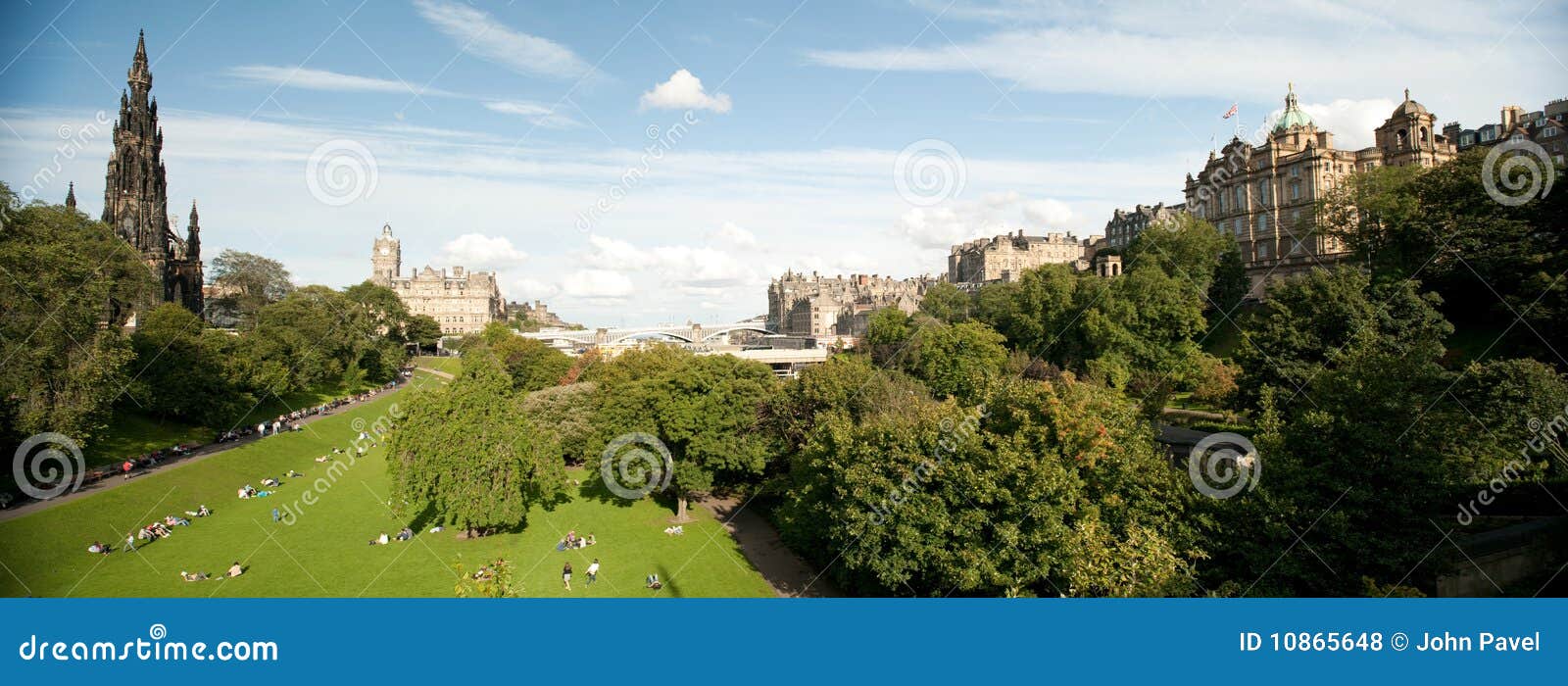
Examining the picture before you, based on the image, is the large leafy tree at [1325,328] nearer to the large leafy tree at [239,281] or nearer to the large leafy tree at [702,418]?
the large leafy tree at [702,418]

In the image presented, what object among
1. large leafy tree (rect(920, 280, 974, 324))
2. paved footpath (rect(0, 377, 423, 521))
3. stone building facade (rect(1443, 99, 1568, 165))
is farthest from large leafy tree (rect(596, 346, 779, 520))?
stone building facade (rect(1443, 99, 1568, 165))

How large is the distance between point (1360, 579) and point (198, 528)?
84.5 feet

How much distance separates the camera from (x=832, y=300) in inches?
4742

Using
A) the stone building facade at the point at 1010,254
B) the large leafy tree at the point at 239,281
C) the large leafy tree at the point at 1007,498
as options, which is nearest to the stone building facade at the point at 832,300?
the stone building facade at the point at 1010,254

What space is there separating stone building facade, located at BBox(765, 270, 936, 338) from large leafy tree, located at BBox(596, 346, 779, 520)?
68.7 m

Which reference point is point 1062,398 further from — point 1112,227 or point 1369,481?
point 1112,227

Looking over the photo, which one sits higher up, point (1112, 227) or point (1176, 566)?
point (1112, 227)

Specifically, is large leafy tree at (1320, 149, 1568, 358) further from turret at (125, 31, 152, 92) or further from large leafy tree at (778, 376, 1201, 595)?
turret at (125, 31, 152, 92)

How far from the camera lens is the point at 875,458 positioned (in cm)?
1712

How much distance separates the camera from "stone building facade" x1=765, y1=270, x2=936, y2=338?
4306 inches

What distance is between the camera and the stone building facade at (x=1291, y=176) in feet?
145

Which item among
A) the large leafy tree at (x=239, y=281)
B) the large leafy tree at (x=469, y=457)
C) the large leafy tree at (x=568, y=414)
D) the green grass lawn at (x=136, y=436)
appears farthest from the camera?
the large leafy tree at (x=239, y=281)

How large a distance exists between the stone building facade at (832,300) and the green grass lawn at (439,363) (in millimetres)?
44851

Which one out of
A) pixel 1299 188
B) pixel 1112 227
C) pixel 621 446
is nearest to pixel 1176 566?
pixel 621 446
